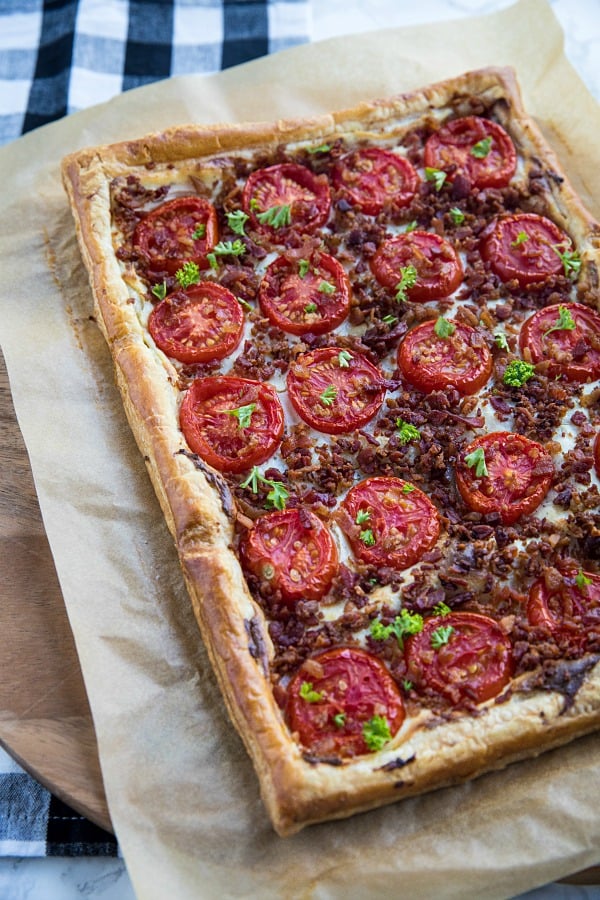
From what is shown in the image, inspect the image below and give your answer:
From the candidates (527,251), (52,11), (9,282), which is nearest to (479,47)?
(527,251)

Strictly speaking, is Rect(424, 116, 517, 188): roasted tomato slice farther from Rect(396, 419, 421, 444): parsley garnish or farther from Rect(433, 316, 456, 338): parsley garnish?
Rect(396, 419, 421, 444): parsley garnish

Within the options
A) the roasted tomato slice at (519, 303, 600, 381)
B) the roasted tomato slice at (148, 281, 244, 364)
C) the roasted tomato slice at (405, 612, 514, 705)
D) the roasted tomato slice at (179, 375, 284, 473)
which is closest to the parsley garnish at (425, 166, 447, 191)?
the roasted tomato slice at (519, 303, 600, 381)

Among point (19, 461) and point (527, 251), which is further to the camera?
A: point (527, 251)

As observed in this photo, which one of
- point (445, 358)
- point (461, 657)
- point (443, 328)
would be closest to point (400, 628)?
point (461, 657)

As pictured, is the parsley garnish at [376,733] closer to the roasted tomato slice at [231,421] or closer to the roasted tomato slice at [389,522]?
the roasted tomato slice at [389,522]

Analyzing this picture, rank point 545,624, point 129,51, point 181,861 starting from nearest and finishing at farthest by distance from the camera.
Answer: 1. point 181,861
2. point 545,624
3. point 129,51

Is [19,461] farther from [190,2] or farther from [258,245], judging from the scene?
[190,2]

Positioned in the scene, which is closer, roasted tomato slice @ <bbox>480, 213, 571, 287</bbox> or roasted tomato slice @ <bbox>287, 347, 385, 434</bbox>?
roasted tomato slice @ <bbox>287, 347, 385, 434</bbox>
